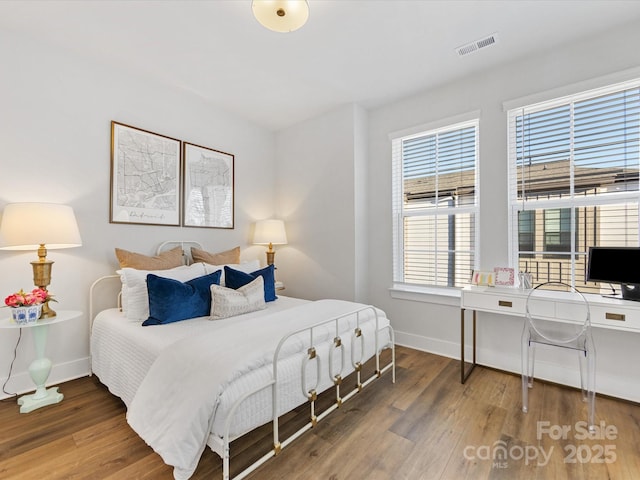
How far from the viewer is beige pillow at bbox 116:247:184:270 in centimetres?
266

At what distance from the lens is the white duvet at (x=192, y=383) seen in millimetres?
1325

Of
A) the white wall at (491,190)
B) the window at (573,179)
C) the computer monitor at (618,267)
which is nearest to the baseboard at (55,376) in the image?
the white wall at (491,190)

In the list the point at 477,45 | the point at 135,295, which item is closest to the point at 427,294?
the point at 477,45

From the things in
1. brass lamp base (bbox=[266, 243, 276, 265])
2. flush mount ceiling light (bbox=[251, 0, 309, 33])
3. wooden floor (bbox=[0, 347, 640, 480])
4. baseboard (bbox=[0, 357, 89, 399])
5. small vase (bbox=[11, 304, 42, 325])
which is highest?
flush mount ceiling light (bbox=[251, 0, 309, 33])

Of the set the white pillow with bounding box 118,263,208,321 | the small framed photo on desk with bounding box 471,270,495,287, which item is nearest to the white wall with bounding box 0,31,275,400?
the white pillow with bounding box 118,263,208,321

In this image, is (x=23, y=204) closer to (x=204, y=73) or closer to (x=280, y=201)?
(x=204, y=73)

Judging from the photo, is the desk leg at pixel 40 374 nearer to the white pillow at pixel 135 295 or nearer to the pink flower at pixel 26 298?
the pink flower at pixel 26 298

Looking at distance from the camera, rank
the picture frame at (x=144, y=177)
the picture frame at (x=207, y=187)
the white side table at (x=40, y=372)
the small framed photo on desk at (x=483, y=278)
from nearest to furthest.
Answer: the white side table at (x=40, y=372) → the small framed photo on desk at (x=483, y=278) → the picture frame at (x=144, y=177) → the picture frame at (x=207, y=187)

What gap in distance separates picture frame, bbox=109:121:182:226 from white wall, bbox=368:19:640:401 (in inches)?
87.4

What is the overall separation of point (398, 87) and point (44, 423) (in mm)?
3994

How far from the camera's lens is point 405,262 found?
3.46m

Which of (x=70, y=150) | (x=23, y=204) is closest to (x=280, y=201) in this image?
(x=70, y=150)

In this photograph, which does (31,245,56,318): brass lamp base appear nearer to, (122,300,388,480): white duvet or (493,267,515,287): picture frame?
(122,300,388,480): white duvet

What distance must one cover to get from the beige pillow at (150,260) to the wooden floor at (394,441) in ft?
3.36
